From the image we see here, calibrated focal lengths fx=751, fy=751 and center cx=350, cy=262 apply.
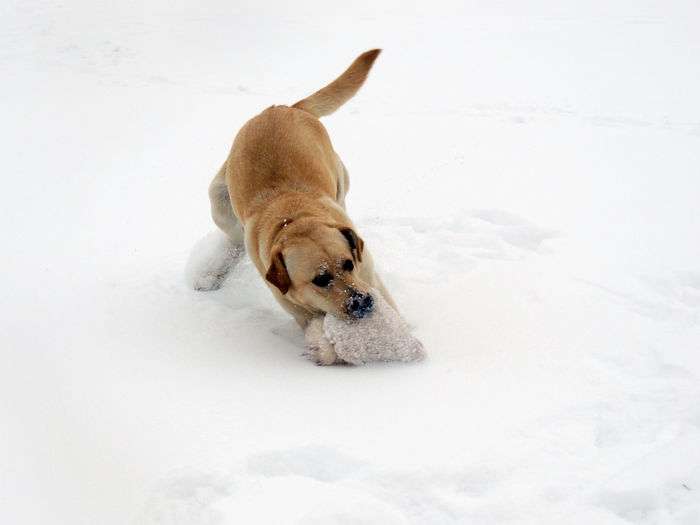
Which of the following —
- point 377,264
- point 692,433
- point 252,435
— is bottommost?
point 377,264

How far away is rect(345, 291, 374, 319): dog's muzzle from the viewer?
3881 millimetres

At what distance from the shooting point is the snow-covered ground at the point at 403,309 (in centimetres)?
265

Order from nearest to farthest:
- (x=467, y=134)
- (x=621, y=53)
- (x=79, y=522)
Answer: (x=79, y=522) → (x=467, y=134) → (x=621, y=53)

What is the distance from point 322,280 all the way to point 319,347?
1.19 ft

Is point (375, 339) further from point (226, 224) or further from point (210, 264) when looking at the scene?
point (226, 224)

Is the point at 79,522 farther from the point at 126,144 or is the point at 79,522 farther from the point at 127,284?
Result: the point at 126,144

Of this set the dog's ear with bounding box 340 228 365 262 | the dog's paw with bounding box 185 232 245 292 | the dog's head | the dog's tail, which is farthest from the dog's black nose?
the dog's tail

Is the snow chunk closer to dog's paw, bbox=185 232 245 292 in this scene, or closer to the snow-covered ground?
the snow-covered ground

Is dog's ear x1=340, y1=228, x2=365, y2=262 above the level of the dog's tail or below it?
below

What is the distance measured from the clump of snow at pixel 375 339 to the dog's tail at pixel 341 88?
2126 millimetres

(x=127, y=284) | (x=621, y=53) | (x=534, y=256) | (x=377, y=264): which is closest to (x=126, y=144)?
(x=127, y=284)

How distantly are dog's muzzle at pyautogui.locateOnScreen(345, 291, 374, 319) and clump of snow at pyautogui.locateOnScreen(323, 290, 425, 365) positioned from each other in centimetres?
3

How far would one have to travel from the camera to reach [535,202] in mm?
5730

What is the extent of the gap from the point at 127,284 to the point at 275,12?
1085 centimetres
